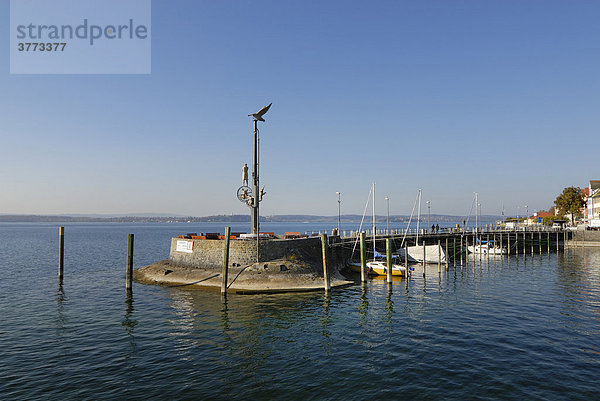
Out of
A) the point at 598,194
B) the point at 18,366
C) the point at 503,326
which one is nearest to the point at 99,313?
the point at 18,366

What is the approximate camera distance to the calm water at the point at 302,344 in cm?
1515

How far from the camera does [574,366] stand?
17.3 meters

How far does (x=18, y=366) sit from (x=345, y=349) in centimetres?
1714

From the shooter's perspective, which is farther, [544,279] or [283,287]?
[544,279]

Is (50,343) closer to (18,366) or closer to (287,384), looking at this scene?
(18,366)

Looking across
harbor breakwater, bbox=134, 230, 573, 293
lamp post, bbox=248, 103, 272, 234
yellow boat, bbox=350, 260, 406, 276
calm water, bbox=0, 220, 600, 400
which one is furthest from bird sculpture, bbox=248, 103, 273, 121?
yellow boat, bbox=350, 260, 406, 276

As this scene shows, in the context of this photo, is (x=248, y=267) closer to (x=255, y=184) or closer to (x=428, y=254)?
(x=255, y=184)

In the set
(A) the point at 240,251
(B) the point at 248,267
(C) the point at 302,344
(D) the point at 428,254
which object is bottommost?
(C) the point at 302,344

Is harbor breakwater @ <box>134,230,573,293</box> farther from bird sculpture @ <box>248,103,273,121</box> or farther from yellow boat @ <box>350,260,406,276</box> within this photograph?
bird sculpture @ <box>248,103,273,121</box>

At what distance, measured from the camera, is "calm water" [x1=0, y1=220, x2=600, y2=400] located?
15148 mm

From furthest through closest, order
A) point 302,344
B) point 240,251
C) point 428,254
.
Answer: point 428,254
point 240,251
point 302,344

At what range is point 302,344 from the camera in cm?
2048

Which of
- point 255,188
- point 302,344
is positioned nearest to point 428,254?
point 255,188

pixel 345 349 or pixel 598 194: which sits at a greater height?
pixel 598 194
